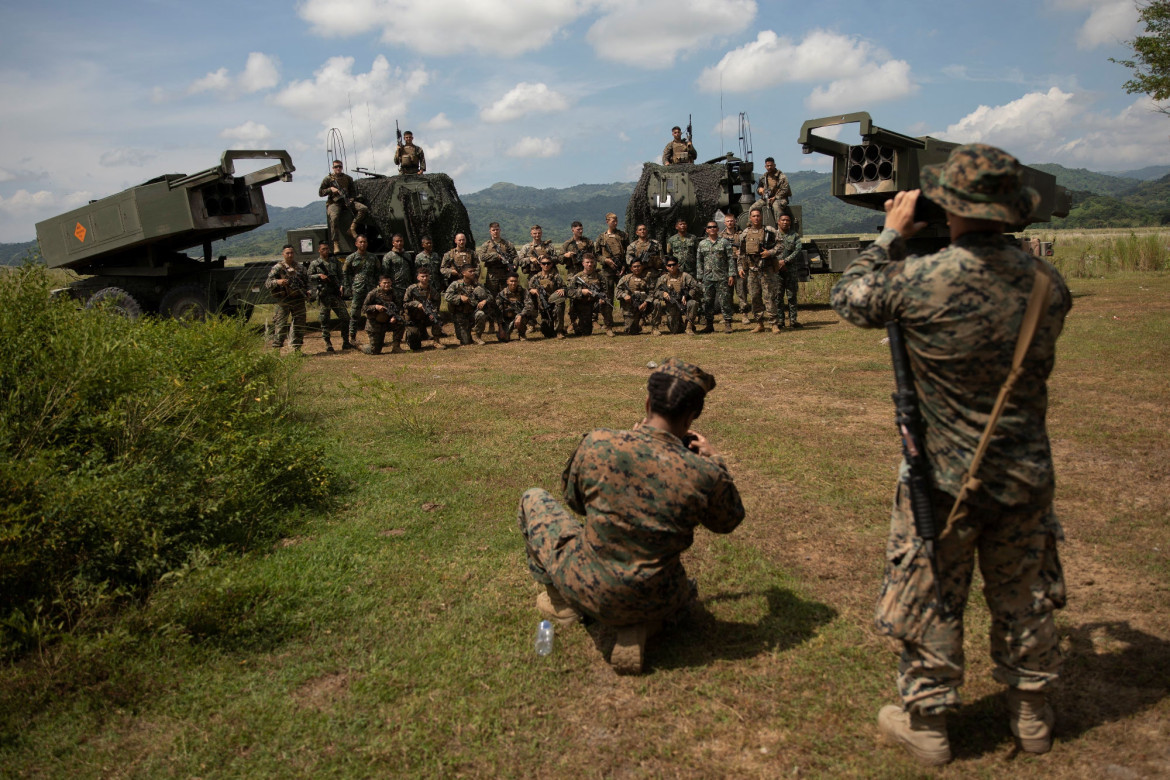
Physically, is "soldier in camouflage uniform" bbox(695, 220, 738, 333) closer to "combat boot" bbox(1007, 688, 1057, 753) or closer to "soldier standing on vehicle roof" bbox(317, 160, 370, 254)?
"soldier standing on vehicle roof" bbox(317, 160, 370, 254)

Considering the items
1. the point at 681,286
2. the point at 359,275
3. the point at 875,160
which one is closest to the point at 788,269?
the point at 681,286

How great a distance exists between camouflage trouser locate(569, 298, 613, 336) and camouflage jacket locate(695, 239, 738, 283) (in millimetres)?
1757

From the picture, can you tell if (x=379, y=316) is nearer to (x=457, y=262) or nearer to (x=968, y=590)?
(x=457, y=262)


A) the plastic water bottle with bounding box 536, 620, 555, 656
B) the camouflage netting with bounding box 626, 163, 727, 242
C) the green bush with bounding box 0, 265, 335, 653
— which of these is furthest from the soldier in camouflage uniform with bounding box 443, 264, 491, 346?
the plastic water bottle with bounding box 536, 620, 555, 656

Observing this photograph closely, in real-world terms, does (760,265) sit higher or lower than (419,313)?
higher

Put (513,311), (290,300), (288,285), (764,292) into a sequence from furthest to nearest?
1. (513,311)
2. (764,292)
3. (290,300)
4. (288,285)

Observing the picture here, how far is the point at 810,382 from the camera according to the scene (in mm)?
8914

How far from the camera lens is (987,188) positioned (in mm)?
2535

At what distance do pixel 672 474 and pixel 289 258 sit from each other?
1084 cm

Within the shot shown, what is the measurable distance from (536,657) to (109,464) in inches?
101

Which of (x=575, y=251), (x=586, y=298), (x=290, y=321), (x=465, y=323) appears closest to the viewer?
(x=290, y=321)

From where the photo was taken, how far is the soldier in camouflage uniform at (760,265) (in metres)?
12.6

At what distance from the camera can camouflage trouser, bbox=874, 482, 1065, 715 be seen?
2652 millimetres

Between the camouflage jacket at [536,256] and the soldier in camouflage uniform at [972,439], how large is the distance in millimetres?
11874
